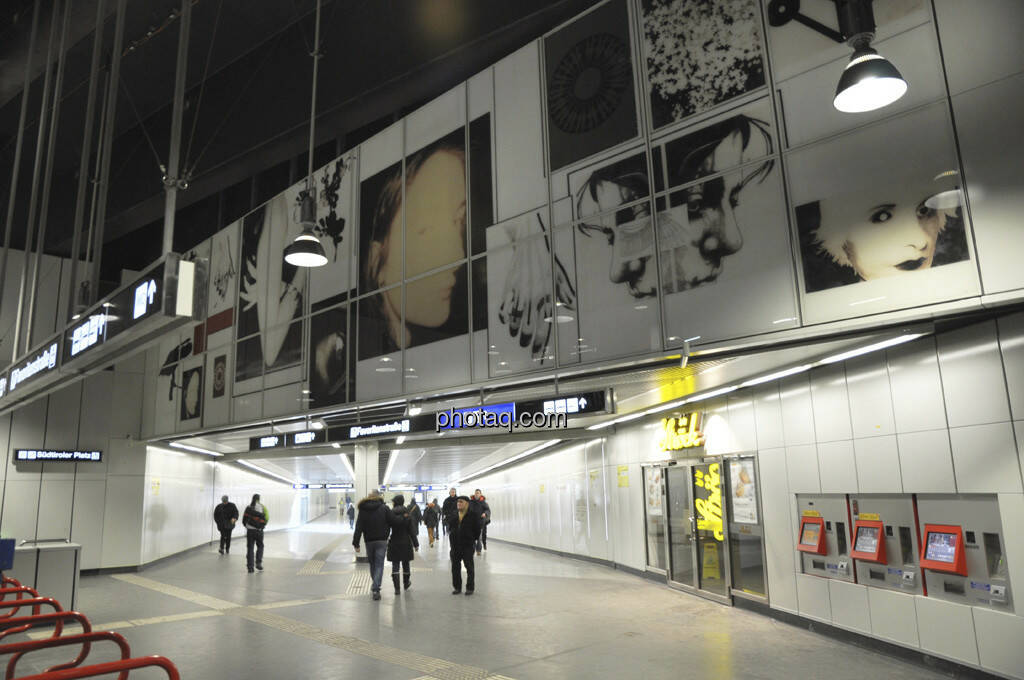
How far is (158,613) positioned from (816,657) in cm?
879

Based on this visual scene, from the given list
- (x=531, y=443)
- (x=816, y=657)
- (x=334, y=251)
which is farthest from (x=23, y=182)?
(x=816, y=657)

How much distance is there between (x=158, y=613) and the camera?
9.72 meters

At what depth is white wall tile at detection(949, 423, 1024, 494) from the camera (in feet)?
18.6

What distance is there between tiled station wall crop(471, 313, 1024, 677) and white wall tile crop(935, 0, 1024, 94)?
2.10 m

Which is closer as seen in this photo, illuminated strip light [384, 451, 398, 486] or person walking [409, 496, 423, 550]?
person walking [409, 496, 423, 550]

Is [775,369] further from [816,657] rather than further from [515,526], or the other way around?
[515,526]

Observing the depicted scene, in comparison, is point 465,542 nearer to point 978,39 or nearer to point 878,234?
point 878,234

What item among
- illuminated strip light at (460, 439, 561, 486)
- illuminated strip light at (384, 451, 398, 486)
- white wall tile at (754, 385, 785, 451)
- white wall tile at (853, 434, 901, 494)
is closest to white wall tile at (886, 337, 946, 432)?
white wall tile at (853, 434, 901, 494)

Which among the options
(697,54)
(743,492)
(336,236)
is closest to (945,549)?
(743,492)

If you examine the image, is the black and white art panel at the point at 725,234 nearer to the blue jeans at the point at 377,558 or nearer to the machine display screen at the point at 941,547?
the machine display screen at the point at 941,547

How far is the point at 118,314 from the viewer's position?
16.1 ft

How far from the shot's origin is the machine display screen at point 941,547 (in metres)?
6.22

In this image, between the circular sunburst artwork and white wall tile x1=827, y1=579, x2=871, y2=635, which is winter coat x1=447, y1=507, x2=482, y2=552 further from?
the circular sunburst artwork

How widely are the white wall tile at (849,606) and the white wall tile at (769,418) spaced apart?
5.93ft
